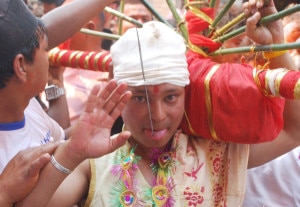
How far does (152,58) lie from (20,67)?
1.24 feet

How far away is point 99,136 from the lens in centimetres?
123

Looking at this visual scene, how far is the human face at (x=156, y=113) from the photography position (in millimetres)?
1376

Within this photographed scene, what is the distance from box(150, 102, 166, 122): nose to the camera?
54.0 inches

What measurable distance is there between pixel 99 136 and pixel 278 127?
0.55 meters

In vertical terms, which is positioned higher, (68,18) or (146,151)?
(68,18)

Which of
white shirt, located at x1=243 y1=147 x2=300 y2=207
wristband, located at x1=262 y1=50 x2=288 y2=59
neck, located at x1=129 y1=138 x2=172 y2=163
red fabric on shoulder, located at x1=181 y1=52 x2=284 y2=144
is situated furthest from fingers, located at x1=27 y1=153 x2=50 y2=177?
white shirt, located at x1=243 y1=147 x2=300 y2=207

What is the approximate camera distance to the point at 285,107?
1513 mm

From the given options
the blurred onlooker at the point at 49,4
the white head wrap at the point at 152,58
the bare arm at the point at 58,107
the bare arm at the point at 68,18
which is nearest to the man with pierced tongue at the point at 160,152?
the white head wrap at the point at 152,58

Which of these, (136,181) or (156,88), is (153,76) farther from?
(136,181)

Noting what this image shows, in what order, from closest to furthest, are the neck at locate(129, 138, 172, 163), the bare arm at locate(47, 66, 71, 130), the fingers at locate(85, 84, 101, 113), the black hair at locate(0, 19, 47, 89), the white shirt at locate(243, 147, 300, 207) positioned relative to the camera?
1. the fingers at locate(85, 84, 101, 113)
2. the black hair at locate(0, 19, 47, 89)
3. the neck at locate(129, 138, 172, 163)
4. the white shirt at locate(243, 147, 300, 207)
5. the bare arm at locate(47, 66, 71, 130)

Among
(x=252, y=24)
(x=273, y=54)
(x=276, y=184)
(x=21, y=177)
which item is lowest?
(x=276, y=184)

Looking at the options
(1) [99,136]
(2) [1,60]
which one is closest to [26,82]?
(2) [1,60]

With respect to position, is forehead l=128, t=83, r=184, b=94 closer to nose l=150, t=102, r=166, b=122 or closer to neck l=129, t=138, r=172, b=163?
→ nose l=150, t=102, r=166, b=122

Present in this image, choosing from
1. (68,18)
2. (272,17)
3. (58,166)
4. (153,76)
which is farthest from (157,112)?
(68,18)
